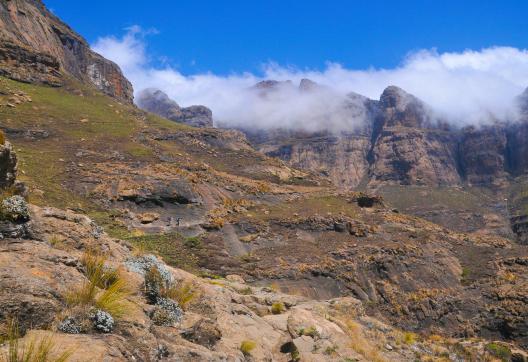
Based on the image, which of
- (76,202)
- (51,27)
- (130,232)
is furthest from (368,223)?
(51,27)

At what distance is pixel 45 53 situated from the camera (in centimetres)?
9019

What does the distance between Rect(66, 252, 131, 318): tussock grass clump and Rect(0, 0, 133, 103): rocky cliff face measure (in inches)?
3246

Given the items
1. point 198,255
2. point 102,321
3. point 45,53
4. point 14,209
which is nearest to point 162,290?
point 102,321

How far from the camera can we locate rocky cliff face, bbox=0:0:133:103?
8244 centimetres

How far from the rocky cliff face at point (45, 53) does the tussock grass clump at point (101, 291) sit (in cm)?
8245

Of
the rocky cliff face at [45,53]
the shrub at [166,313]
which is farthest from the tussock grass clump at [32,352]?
the rocky cliff face at [45,53]

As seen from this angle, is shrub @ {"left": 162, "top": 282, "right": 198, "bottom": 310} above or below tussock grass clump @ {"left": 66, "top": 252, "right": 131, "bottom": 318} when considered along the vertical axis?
below

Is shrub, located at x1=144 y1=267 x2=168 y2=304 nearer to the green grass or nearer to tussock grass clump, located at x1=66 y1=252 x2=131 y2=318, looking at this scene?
tussock grass clump, located at x1=66 y1=252 x2=131 y2=318

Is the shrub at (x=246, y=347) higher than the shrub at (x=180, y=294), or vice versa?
the shrub at (x=180, y=294)

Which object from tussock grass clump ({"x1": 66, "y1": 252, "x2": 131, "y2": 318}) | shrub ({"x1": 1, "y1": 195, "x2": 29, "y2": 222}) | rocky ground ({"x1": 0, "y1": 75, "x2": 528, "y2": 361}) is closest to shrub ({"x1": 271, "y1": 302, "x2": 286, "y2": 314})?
rocky ground ({"x1": 0, "y1": 75, "x2": 528, "y2": 361})

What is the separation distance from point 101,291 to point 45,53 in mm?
96768

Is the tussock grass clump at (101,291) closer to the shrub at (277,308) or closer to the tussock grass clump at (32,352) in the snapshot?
the tussock grass clump at (32,352)

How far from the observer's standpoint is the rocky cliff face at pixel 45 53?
82438mm

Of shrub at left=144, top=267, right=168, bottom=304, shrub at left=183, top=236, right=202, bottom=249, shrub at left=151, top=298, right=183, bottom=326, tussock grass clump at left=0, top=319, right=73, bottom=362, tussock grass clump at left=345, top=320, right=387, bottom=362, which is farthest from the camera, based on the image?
shrub at left=183, top=236, right=202, bottom=249
